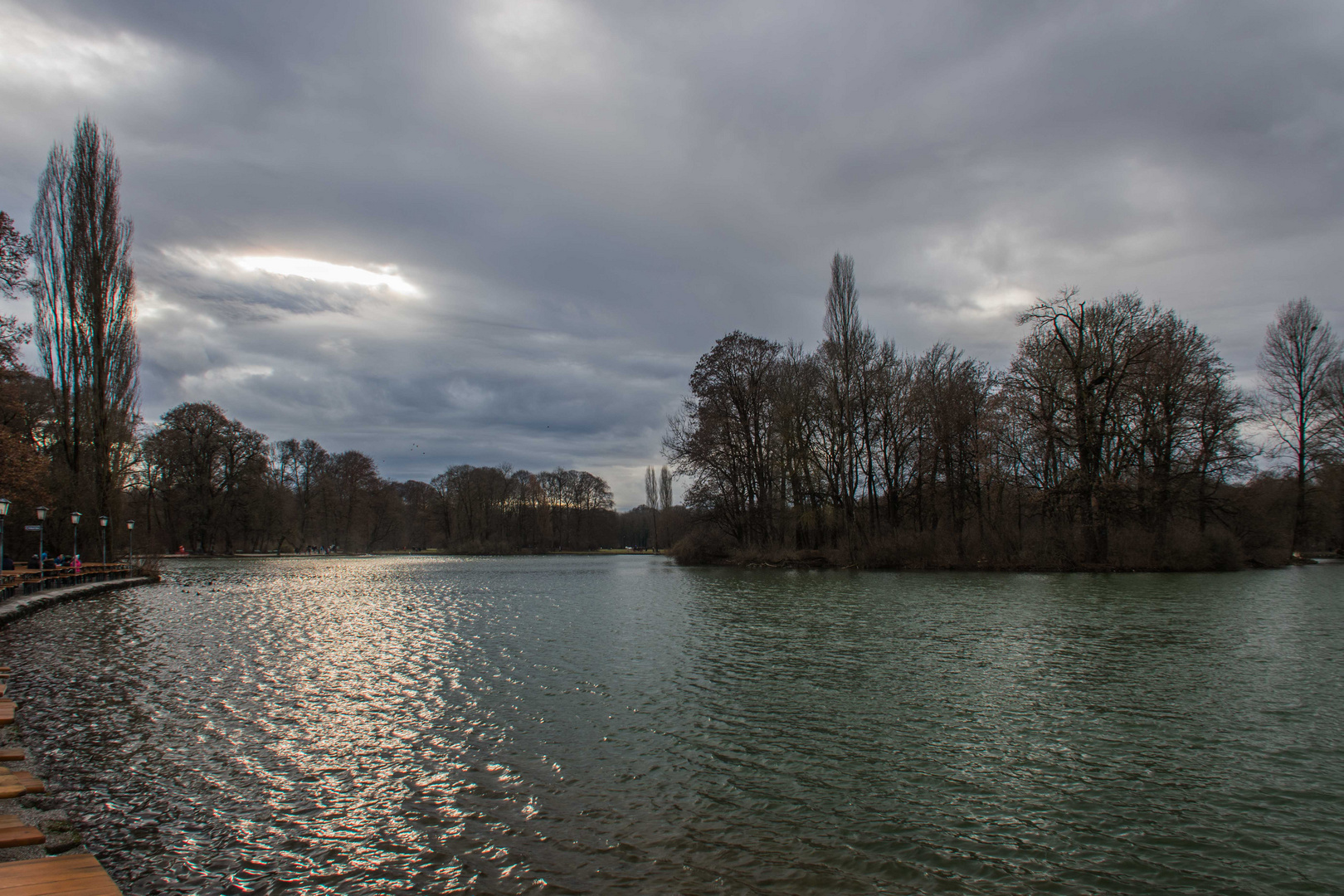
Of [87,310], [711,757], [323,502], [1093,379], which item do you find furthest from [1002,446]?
[323,502]

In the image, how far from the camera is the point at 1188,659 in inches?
480

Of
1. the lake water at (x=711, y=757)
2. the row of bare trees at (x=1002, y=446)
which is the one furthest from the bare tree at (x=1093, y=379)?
the lake water at (x=711, y=757)

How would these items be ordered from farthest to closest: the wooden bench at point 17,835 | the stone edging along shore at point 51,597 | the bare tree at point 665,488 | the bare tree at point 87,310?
the bare tree at point 665,488, the bare tree at point 87,310, the stone edging along shore at point 51,597, the wooden bench at point 17,835

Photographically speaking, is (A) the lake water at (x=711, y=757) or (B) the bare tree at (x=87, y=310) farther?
(B) the bare tree at (x=87, y=310)

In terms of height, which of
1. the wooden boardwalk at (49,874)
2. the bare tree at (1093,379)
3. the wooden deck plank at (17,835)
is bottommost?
the wooden deck plank at (17,835)

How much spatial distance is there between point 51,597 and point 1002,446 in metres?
42.3

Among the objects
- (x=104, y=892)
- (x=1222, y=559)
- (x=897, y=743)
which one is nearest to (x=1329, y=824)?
(x=897, y=743)

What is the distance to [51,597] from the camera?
23922 millimetres

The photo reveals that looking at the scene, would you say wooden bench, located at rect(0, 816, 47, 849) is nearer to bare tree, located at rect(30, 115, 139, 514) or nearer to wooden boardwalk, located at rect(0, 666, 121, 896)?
wooden boardwalk, located at rect(0, 666, 121, 896)

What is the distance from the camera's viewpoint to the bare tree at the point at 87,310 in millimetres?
33781

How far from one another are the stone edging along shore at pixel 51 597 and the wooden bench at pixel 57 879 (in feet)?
67.0

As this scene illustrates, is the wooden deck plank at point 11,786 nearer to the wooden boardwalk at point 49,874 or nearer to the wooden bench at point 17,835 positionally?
the wooden bench at point 17,835

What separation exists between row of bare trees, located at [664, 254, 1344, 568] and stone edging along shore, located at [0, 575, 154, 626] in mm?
30084

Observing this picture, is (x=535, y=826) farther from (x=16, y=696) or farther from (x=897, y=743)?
(x=16, y=696)
